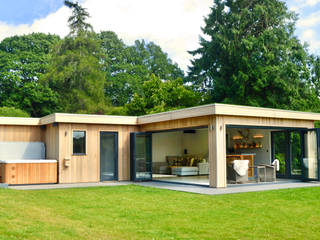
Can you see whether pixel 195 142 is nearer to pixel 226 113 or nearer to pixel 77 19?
pixel 226 113

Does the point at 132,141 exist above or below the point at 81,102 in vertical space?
below

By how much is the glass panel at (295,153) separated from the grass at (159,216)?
452 centimetres

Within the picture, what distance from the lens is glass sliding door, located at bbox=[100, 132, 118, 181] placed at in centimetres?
1489

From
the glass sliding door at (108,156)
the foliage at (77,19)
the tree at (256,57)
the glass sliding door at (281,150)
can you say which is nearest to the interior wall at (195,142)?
the glass sliding door at (281,150)

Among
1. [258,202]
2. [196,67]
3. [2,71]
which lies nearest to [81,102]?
[2,71]

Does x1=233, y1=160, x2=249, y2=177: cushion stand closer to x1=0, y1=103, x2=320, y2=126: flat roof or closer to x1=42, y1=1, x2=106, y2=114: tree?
x1=0, y1=103, x2=320, y2=126: flat roof

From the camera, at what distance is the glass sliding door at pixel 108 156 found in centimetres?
1489

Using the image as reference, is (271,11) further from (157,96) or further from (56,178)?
(56,178)

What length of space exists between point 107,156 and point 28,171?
2936 mm

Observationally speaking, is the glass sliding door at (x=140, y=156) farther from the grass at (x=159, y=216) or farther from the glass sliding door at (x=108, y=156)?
the grass at (x=159, y=216)

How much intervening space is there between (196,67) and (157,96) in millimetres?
3424

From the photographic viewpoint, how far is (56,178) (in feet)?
45.8

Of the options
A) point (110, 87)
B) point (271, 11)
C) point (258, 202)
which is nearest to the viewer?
point (258, 202)

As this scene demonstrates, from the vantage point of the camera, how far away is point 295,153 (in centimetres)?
1485
